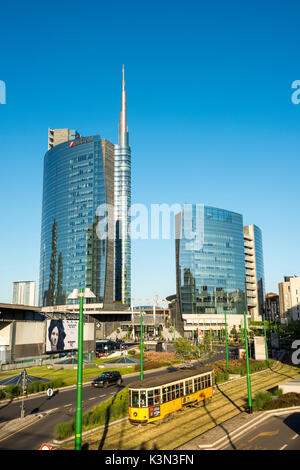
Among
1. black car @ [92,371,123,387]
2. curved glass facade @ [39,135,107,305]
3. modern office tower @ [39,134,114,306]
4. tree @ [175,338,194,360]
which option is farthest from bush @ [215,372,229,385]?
curved glass facade @ [39,135,107,305]

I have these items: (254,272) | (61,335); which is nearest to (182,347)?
(61,335)

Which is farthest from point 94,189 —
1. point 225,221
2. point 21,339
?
point 21,339

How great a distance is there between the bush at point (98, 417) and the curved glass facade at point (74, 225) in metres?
150

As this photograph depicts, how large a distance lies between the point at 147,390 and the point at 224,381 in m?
22.1

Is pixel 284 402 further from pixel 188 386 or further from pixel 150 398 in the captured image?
pixel 150 398

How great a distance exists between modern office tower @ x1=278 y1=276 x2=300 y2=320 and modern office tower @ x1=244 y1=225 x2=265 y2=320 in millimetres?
10599

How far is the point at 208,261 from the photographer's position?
172 m

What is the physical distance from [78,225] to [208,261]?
6123cm

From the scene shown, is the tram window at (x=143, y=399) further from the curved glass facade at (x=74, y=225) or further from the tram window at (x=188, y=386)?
the curved glass facade at (x=74, y=225)

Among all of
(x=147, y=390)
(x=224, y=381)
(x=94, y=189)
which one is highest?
→ (x=94, y=189)

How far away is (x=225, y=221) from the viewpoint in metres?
178

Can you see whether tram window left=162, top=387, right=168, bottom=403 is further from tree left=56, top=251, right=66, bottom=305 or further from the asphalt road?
tree left=56, top=251, right=66, bottom=305

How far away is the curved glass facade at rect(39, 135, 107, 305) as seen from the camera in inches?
7131
